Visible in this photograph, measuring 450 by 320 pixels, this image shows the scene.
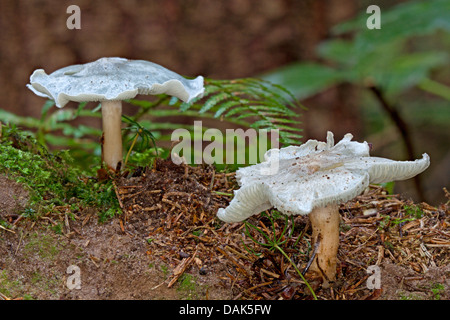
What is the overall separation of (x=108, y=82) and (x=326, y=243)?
123 cm

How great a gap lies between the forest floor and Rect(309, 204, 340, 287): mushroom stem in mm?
45

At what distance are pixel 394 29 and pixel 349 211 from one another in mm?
2050

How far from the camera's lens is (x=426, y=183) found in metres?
8.01

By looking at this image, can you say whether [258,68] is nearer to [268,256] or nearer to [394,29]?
[394,29]

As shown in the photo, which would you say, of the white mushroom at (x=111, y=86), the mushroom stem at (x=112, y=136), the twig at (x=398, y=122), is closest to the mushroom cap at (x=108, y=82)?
the white mushroom at (x=111, y=86)

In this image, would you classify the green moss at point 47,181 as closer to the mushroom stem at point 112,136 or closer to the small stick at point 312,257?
the mushroom stem at point 112,136

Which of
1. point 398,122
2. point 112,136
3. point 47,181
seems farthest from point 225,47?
point 47,181

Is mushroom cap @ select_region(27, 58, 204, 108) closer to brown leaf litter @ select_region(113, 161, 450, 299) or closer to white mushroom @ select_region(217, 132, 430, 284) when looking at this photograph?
brown leaf litter @ select_region(113, 161, 450, 299)

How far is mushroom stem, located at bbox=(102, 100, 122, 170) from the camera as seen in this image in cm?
238

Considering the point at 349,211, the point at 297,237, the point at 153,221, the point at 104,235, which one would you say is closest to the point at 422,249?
the point at 349,211

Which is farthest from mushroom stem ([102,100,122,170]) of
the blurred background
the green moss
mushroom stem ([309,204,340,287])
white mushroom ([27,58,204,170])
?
the blurred background

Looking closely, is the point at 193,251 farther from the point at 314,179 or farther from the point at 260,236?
the point at 314,179

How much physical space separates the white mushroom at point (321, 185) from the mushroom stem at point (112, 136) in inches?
31.7

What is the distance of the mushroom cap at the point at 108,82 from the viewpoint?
2090mm
